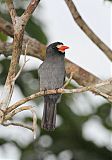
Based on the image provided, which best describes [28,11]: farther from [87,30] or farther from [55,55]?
[87,30]

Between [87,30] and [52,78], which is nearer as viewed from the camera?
[52,78]

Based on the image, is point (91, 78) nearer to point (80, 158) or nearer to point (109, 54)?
point (109, 54)

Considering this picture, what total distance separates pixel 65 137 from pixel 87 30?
52.0 inches

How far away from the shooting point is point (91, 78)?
4523 mm

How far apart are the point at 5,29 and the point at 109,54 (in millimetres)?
811

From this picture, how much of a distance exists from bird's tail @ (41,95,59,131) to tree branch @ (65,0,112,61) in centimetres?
85

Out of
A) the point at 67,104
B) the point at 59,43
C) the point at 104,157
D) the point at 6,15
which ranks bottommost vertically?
the point at 104,157

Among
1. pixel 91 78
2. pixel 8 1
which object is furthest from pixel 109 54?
pixel 8 1

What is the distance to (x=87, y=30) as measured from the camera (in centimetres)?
493

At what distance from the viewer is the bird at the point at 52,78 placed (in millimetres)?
4089

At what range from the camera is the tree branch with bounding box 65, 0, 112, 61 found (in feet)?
15.9

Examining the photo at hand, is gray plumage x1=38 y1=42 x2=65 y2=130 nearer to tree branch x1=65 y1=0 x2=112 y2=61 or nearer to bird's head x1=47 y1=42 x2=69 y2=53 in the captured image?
bird's head x1=47 y1=42 x2=69 y2=53

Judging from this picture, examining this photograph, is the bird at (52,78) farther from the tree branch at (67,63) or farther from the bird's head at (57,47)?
the tree branch at (67,63)

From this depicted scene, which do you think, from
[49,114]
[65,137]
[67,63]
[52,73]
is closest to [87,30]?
[67,63]
